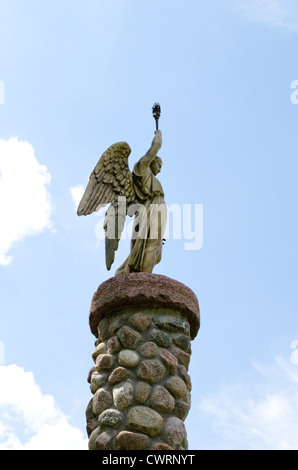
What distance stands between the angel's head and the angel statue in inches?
5.6

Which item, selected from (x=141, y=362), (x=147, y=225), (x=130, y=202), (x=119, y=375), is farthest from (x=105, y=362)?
(x=130, y=202)

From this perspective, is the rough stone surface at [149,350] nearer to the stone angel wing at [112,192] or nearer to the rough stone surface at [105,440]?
the rough stone surface at [105,440]

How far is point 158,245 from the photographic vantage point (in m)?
7.04

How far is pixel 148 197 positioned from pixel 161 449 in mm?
2995

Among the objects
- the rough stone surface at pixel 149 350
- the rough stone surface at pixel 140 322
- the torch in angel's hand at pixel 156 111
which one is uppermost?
the torch in angel's hand at pixel 156 111

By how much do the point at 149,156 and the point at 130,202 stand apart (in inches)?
24.0

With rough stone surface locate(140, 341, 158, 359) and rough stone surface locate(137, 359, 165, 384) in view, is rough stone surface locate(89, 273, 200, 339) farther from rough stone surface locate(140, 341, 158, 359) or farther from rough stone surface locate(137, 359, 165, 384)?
rough stone surface locate(137, 359, 165, 384)

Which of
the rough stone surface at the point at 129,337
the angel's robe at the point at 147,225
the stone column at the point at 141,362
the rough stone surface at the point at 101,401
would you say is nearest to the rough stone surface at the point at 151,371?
the stone column at the point at 141,362

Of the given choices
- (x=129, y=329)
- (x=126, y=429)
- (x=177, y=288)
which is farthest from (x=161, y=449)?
(x=177, y=288)

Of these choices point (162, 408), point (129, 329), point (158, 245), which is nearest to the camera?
point (162, 408)

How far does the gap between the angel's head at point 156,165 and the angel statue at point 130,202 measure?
0.14m

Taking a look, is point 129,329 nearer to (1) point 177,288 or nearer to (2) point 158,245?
(1) point 177,288

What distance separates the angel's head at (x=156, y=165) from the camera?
7.55 m

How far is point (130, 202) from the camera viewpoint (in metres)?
7.18
